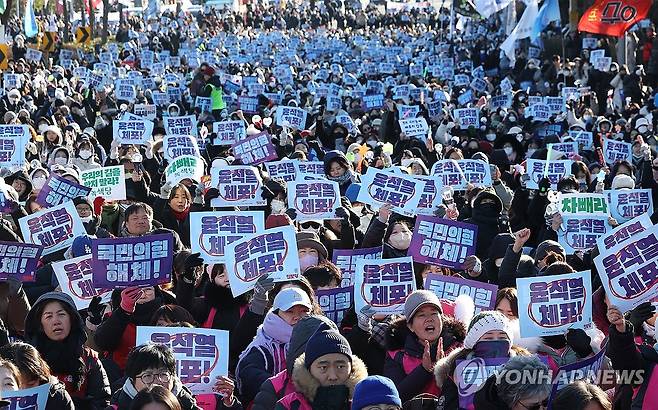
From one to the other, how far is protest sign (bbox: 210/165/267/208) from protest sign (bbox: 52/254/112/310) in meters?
3.42

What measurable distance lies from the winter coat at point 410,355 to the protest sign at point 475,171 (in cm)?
729

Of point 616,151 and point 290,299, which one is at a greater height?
point 290,299

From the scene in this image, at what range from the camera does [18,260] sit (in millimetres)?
8453

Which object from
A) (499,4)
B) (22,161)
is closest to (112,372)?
(22,161)

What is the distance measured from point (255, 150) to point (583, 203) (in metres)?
5.51

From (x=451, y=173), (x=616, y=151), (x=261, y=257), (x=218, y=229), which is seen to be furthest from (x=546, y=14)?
(x=261, y=257)

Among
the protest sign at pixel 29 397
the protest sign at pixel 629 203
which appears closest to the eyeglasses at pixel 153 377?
the protest sign at pixel 29 397

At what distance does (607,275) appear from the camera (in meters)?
7.48

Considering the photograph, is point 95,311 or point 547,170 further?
point 547,170

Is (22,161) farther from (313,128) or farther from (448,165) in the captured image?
(313,128)

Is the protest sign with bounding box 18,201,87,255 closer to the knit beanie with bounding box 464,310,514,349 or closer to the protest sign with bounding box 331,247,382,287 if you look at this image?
the protest sign with bounding box 331,247,382,287

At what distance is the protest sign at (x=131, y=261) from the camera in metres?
8.06

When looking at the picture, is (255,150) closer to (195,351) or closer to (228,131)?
(228,131)

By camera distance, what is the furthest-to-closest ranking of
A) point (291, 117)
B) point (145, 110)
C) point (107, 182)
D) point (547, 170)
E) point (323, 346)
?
point (145, 110) → point (291, 117) → point (547, 170) → point (107, 182) → point (323, 346)
